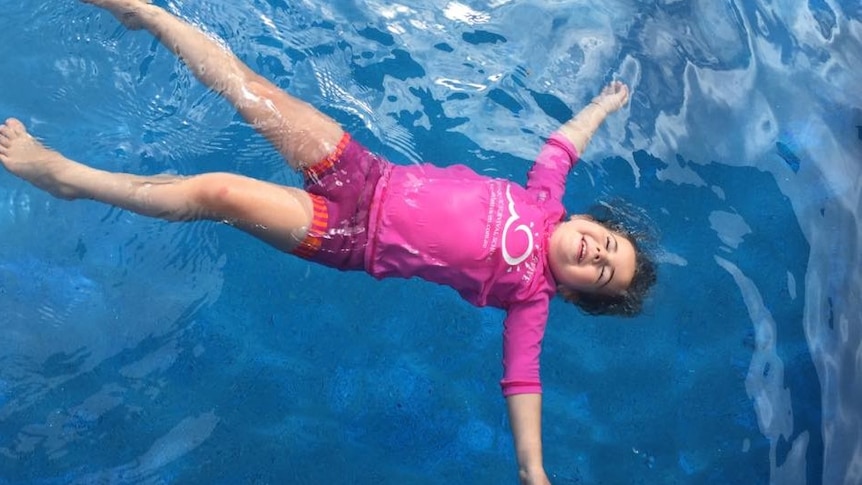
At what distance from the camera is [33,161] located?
2.87 metres

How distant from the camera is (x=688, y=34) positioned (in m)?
4.10

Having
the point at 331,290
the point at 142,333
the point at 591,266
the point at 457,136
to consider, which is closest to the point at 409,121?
the point at 457,136

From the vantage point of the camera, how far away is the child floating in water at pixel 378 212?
2.83 meters

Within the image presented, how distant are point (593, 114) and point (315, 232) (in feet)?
4.66

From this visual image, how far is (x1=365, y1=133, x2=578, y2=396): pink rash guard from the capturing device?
2.97 m

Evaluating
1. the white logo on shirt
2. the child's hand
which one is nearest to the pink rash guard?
the white logo on shirt

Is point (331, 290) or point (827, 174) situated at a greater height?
point (827, 174)

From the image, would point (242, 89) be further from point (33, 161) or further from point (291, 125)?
point (33, 161)

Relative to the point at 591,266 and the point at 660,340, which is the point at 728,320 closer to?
the point at 660,340

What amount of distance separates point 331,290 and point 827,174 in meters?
2.35

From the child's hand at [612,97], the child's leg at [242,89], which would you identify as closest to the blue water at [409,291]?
the child's hand at [612,97]

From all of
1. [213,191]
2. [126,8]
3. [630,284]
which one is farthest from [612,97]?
[126,8]

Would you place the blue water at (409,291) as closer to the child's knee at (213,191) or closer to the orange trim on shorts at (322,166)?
the orange trim on shorts at (322,166)

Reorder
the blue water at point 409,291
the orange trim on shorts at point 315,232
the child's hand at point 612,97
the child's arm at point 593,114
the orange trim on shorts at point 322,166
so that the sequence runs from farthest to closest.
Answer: the child's hand at point 612,97
the child's arm at point 593,114
the blue water at point 409,291
the orange trim on shorts at point 322,166
the orange trim on shorts at point 315,232
